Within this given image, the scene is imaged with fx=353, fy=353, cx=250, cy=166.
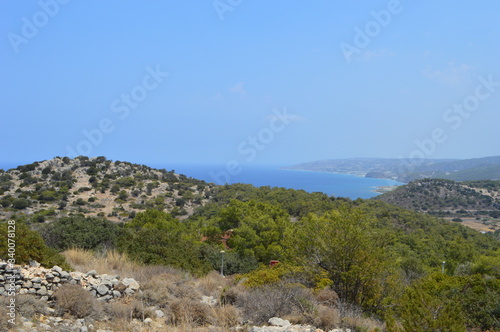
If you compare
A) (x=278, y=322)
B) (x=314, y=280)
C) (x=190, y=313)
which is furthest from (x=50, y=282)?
(x=314, y=280)

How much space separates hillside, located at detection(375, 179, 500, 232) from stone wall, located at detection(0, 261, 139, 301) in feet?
242

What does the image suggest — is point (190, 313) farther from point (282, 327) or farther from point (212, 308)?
point (282, 327)

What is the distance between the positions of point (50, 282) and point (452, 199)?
89.3 m

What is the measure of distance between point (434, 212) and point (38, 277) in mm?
78741

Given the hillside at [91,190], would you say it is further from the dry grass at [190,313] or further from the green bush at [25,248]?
the dry grass at [190,313]

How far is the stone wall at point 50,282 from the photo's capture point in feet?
22.0

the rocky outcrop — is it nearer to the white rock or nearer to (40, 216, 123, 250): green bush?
the white rock

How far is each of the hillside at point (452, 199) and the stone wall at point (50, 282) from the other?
73803 mm

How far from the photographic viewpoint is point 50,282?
7133 millimetres

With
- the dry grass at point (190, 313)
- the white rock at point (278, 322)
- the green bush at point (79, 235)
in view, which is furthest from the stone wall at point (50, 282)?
the green bush at point (79, 235)

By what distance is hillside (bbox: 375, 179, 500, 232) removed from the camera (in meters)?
72.9

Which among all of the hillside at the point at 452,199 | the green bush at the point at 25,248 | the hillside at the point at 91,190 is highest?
the green bush at the point at 25,248

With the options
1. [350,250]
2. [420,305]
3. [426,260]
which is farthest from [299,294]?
[426,260]

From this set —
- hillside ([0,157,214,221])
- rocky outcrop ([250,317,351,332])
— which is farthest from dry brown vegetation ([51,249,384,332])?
hillside ([0,157,214,221])
